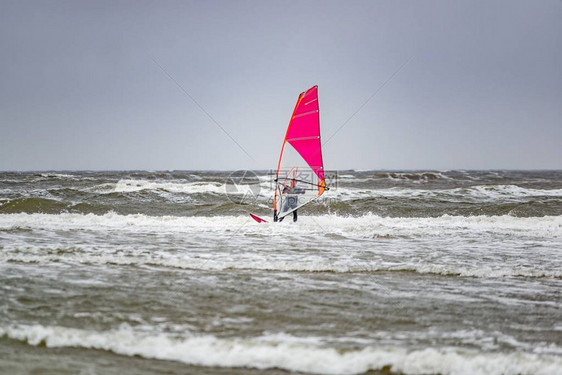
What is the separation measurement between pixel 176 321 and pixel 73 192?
17.6m

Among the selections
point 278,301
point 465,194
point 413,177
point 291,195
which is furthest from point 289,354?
point 413,177

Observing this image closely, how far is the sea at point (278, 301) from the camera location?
3.09m

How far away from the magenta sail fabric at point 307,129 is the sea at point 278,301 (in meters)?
2.04

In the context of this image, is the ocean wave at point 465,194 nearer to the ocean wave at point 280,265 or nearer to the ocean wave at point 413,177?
the ocean wave at point 280,265

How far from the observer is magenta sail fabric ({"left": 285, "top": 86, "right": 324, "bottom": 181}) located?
1046 cm

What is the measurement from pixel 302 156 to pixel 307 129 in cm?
69

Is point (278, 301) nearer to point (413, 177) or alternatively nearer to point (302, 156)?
point (302, 156)

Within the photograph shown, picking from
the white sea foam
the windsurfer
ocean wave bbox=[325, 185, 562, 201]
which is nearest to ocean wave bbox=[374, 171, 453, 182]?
ocean wave bbox=[325, 185, 562, 201]

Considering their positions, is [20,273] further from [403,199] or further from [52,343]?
[403,199]

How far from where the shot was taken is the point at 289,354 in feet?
10.3

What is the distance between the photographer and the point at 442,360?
10.1 ft

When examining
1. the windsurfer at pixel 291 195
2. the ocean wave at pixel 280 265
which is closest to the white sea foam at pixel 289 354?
the ocean wave at pixel 280 265

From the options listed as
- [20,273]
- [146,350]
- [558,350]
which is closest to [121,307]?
[146,350]

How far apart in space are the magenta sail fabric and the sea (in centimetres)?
204
